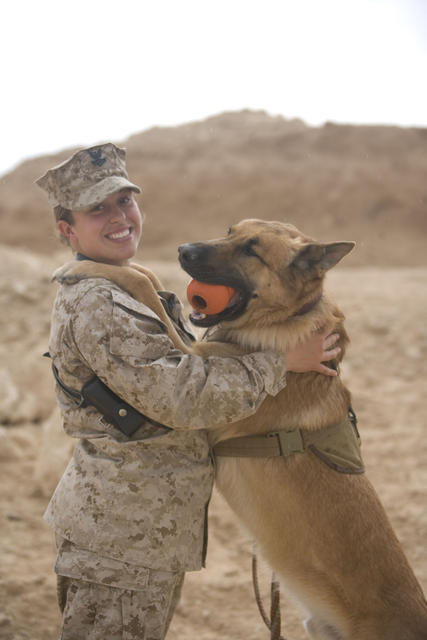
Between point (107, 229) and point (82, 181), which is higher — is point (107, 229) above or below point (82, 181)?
below

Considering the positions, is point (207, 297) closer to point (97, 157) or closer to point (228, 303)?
point (228, 303)

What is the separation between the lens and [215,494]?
517 cm

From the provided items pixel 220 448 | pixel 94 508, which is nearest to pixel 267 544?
pixel 220 448

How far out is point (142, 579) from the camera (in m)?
2.16

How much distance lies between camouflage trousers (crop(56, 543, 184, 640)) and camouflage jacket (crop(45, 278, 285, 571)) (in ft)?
0.18

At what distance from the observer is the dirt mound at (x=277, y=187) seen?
66.6 feet

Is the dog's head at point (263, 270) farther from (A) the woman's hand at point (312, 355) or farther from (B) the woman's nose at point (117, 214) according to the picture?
(B) the woman's nose at point (117, 214)

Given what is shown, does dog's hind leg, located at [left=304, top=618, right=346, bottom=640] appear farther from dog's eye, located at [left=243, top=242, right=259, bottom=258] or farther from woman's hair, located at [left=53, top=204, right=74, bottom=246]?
woman's hair, located at [left=53, top=204, right=74, bottom=246]

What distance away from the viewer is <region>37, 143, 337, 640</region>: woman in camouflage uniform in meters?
2.03

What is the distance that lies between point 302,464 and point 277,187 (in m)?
20.8

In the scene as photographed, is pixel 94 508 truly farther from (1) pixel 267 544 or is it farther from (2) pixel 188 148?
(2) pixel 188 148

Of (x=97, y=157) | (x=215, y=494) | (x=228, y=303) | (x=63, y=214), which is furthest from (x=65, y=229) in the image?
(x=215, y=494)

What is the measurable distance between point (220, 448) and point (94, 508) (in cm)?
64

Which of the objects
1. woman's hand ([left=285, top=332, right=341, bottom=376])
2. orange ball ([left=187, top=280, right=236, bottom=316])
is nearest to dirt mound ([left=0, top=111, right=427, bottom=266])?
woman's hand ([left=285, top=332, right=341, bottom=376])
